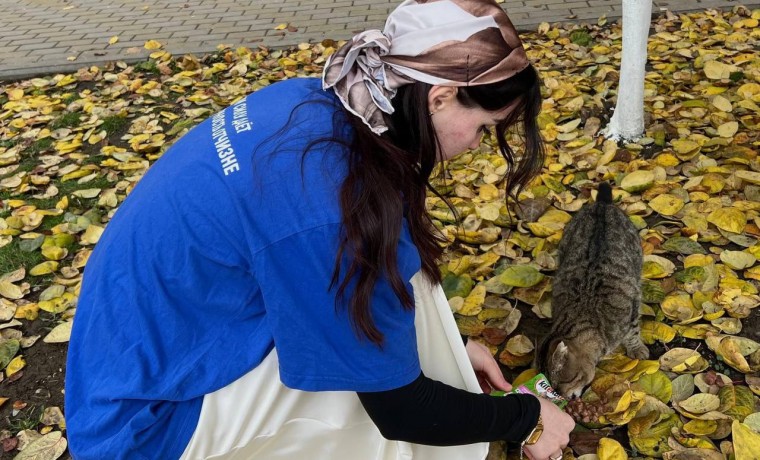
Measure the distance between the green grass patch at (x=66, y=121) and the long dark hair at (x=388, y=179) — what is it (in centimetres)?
416

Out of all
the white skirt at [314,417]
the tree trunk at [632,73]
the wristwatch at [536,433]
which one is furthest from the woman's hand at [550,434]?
the tree trunk at [632,73]

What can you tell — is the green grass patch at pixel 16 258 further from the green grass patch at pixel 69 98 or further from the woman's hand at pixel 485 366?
Answer: the woman's hand at pixel 485 366

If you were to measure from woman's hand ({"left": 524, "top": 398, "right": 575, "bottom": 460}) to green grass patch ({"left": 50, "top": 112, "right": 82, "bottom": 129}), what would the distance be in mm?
4333

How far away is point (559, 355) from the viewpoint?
221 cm

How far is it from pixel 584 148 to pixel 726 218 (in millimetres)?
946

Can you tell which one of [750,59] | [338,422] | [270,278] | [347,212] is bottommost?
[750,59]

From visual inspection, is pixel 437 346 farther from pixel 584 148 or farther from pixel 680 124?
pixel 680 124

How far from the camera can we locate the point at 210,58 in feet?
18.8

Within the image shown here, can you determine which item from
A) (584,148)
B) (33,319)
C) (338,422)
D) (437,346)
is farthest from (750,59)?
(33,319)

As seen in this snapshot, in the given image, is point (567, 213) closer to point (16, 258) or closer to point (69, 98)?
point (16, 258)

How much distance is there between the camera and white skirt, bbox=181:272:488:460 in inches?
64.1

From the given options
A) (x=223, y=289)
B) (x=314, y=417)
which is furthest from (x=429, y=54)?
(x=314, y=417)

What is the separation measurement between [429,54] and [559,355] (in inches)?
50.1

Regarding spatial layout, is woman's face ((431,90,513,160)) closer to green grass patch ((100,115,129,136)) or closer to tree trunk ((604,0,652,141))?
tree trunk ((604,0,652,141))
